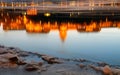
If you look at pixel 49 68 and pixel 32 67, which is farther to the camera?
pixel 49 68

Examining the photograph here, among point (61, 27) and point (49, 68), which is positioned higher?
point (49, 68)

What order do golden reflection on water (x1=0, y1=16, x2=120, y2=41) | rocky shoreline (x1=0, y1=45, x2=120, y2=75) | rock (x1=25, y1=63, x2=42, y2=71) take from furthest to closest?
golden reflection on water (x1=0, y1=16, x2=120, y2=41) → rock (x1=25, y1=63, x2=42, y2=71) → rocky shoreline (x1=0, y1=45, x2=120, y2=75)

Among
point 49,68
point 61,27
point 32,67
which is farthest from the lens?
point 61,27

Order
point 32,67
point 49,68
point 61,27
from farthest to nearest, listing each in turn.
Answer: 1. point 61,27
2. point 49,68
3. point 32,67

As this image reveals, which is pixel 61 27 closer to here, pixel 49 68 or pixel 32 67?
pixel 49 68

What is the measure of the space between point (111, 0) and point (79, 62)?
14905cm

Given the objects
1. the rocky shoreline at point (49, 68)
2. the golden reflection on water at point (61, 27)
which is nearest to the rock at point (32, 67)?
the rocky shoreline at point (49, 68)

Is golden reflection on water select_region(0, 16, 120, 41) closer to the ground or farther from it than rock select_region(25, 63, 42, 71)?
closer to the ground

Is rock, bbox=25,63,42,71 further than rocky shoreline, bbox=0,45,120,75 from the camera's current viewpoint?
Yes

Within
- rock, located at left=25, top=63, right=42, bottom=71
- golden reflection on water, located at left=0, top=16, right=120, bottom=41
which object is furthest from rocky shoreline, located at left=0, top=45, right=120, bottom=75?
golden reflection on water, located at left=0, top=16, right=120, bottom=41

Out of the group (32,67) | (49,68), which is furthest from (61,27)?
(32,67)

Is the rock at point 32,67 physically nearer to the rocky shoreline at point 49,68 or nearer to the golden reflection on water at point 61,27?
the rocky shoreline at point 49,68

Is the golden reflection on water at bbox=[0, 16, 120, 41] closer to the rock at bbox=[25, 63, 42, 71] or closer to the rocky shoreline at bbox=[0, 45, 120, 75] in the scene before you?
the rocky shoreline at bbox=[0, 45, 120, 75]

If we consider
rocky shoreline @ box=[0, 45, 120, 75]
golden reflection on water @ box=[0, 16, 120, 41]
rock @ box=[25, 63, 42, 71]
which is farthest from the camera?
golden reflection on water @ box=[0, 16, 120, 41]
